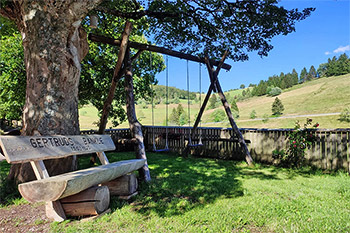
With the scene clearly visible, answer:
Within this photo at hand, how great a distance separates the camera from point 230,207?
3.41 meters

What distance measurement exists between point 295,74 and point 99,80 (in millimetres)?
64484

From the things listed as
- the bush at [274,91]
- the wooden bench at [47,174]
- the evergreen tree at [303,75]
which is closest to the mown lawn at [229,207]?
the wooden bench at [47,174]

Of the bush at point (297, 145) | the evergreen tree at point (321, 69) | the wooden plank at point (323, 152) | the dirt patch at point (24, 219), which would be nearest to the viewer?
the dirt patch at point (24, 219)

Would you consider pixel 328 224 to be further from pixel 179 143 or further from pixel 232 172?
pixel 179 143

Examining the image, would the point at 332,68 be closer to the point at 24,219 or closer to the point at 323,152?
the point at 323,152

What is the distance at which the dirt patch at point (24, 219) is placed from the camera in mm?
2807

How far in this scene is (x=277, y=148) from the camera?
23.8 feet

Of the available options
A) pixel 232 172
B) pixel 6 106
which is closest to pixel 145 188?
pixel 232 172

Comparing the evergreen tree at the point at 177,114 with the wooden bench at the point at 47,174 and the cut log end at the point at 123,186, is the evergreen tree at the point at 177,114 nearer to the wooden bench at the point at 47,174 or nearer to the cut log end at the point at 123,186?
the cut log end at the point at 123,186

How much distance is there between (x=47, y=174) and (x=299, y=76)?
237 feet

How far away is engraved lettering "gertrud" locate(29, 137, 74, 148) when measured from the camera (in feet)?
9.53

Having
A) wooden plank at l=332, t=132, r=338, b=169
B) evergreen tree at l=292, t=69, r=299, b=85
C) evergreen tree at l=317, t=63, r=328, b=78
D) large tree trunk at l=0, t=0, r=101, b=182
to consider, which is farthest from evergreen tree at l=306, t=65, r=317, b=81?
large tree trunk at l=0, t=0, r=101, b=182

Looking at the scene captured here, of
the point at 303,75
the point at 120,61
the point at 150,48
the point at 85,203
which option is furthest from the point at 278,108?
the point at 85,203

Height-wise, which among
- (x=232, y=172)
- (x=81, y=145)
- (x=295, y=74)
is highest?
(x=295, y=74)
